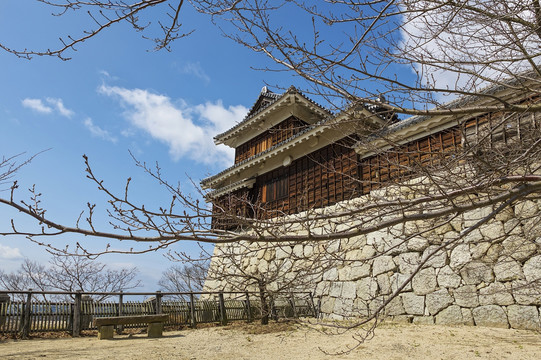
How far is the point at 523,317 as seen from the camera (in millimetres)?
7723

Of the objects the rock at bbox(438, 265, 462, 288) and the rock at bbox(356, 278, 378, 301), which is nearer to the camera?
the rock at bbox(438, 265, 462, 288)

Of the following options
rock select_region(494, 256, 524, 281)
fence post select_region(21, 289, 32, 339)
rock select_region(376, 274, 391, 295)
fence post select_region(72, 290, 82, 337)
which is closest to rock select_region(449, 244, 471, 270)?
rock select_region(494, 256, 524, 281)

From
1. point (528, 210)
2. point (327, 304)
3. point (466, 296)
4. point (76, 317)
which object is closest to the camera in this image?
point (528, 210)

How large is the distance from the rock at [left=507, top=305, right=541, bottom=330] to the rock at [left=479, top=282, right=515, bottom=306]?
0.53 feet

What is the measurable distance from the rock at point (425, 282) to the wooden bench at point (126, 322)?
679cm

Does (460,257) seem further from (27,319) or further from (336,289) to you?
(27,319)

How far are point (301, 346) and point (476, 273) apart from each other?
4.81 m

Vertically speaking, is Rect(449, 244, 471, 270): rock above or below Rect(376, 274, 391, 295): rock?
above

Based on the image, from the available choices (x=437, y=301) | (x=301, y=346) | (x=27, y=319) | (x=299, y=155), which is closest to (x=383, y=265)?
(x=437, y=301)

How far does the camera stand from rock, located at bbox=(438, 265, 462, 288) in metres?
9.17

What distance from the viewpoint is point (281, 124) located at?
54.5 feet

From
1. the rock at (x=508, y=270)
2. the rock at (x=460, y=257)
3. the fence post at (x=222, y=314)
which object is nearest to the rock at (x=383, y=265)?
the rock at (x=460, y=257)

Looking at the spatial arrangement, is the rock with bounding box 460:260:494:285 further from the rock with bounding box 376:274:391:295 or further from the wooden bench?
the wooden bench

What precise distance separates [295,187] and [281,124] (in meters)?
3.37
